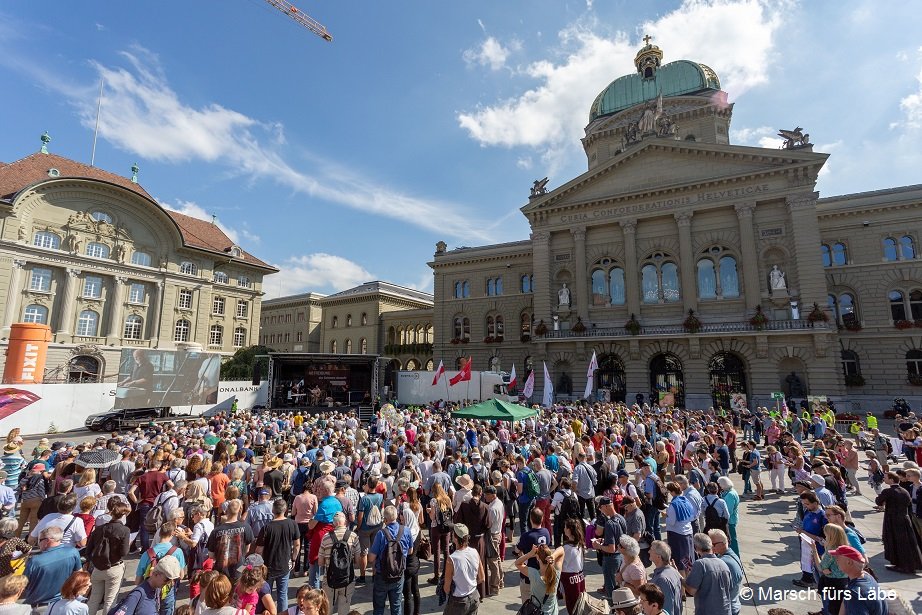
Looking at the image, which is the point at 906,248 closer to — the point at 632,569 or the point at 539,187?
the point at 539,187

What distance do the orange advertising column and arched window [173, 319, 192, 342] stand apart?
1770cm

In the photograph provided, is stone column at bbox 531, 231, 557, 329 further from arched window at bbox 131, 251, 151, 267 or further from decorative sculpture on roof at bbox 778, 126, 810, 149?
arched window at bbox 131, 251, 151, 267

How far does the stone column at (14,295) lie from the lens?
3484 centimetres

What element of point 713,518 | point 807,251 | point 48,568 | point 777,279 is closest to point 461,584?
point 713,518

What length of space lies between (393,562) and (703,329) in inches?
1259

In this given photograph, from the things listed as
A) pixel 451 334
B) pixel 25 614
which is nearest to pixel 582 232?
pixel 451 334

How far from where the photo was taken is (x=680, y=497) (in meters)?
7.61

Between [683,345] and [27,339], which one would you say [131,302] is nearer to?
[27,339]

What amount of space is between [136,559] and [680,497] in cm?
1060

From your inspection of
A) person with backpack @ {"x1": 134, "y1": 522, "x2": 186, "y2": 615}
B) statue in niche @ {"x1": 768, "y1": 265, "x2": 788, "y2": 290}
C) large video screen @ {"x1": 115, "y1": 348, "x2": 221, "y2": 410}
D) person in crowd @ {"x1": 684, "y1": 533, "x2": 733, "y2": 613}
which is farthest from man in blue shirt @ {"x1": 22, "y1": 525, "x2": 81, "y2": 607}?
statue in niche @ {"x1": 768, "y1": 265, "x2": 788, "y2": 290}

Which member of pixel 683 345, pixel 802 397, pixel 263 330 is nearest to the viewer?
pixel 802 397

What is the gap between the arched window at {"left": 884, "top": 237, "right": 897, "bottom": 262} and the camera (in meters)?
32.8

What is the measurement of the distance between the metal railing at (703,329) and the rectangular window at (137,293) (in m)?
37.2

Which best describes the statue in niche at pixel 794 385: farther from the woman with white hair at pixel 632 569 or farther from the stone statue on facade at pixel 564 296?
the woman with white hair at pixel 632 569
